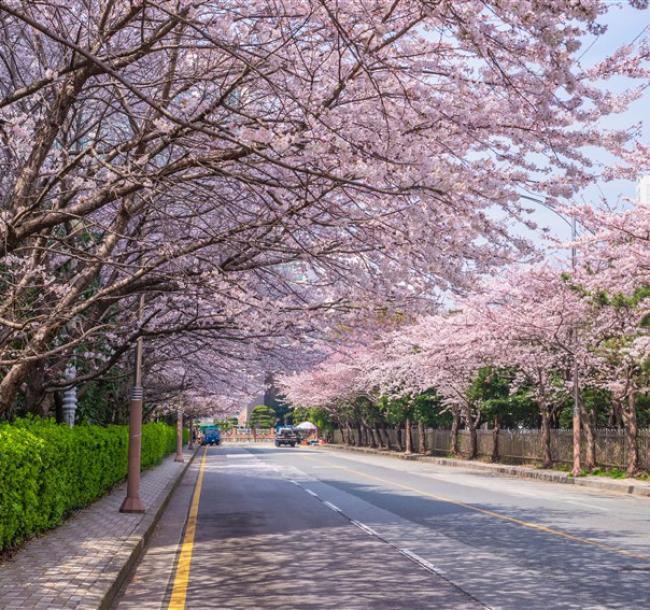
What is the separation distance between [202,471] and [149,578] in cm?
2745

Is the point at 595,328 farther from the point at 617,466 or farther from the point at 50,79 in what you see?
the point at 50,79

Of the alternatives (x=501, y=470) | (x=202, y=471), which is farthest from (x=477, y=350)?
(x=202, y=471)

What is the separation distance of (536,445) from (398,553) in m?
30.5

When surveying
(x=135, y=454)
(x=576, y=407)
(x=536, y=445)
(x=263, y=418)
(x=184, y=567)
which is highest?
(x=263, y=418)

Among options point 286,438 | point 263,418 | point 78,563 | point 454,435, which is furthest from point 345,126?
point 263,418

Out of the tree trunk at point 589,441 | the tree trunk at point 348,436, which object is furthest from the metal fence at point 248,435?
the tree trunk at point 589,441

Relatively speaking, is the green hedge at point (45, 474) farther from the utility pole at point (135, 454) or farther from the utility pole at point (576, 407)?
the utility pole at point (576, 407)

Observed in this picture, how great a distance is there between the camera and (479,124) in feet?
27.4

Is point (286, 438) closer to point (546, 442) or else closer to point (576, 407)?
point (546, 442)

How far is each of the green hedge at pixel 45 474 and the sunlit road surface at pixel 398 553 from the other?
1546 mm

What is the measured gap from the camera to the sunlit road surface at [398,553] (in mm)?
9016

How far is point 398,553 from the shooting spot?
1214 cm

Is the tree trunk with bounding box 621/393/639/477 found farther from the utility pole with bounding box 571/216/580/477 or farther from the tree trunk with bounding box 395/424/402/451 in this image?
the tree trunk with bounding box 395/424/402/451

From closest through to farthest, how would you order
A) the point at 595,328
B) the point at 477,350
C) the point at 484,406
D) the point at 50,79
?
1. the point at 50,79
2. the point at 595,328
3. the point at 477,350
4. the point at 484,406
